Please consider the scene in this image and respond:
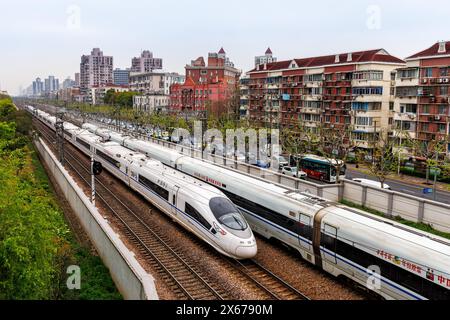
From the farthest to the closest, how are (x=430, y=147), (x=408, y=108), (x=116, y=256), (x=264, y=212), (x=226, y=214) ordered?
(x=408, y=108) → (x=430, y=147) → (x=264, y=212) → (x=226, y=214) → (x=116, y=256)

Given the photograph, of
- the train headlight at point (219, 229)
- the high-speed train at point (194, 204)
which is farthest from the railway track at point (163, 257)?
the train headlight at point (219, 229)

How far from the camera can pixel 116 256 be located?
612 inches

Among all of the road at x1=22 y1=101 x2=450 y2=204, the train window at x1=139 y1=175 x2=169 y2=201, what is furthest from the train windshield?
the road at x1=22 y1=101 x2=450 y2=204

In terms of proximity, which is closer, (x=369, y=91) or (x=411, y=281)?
(x=411, y=281)

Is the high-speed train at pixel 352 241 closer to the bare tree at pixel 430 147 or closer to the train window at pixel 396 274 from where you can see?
the train window at pixel 396 274

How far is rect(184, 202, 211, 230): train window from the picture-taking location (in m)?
17.4

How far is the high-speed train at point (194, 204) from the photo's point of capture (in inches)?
643

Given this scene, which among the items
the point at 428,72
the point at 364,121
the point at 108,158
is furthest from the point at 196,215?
the point at 364,121

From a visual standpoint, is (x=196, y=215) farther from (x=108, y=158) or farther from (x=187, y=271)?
(x=108, y=158)

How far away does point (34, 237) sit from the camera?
12.3 m

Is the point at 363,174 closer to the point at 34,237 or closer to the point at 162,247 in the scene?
the point at 162,247

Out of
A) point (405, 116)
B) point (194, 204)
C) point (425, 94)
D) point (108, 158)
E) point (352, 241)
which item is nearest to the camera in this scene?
point (352, 241)

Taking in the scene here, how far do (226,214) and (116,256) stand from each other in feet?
15.0

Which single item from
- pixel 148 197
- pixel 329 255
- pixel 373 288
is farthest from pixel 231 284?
pixel 148 197
